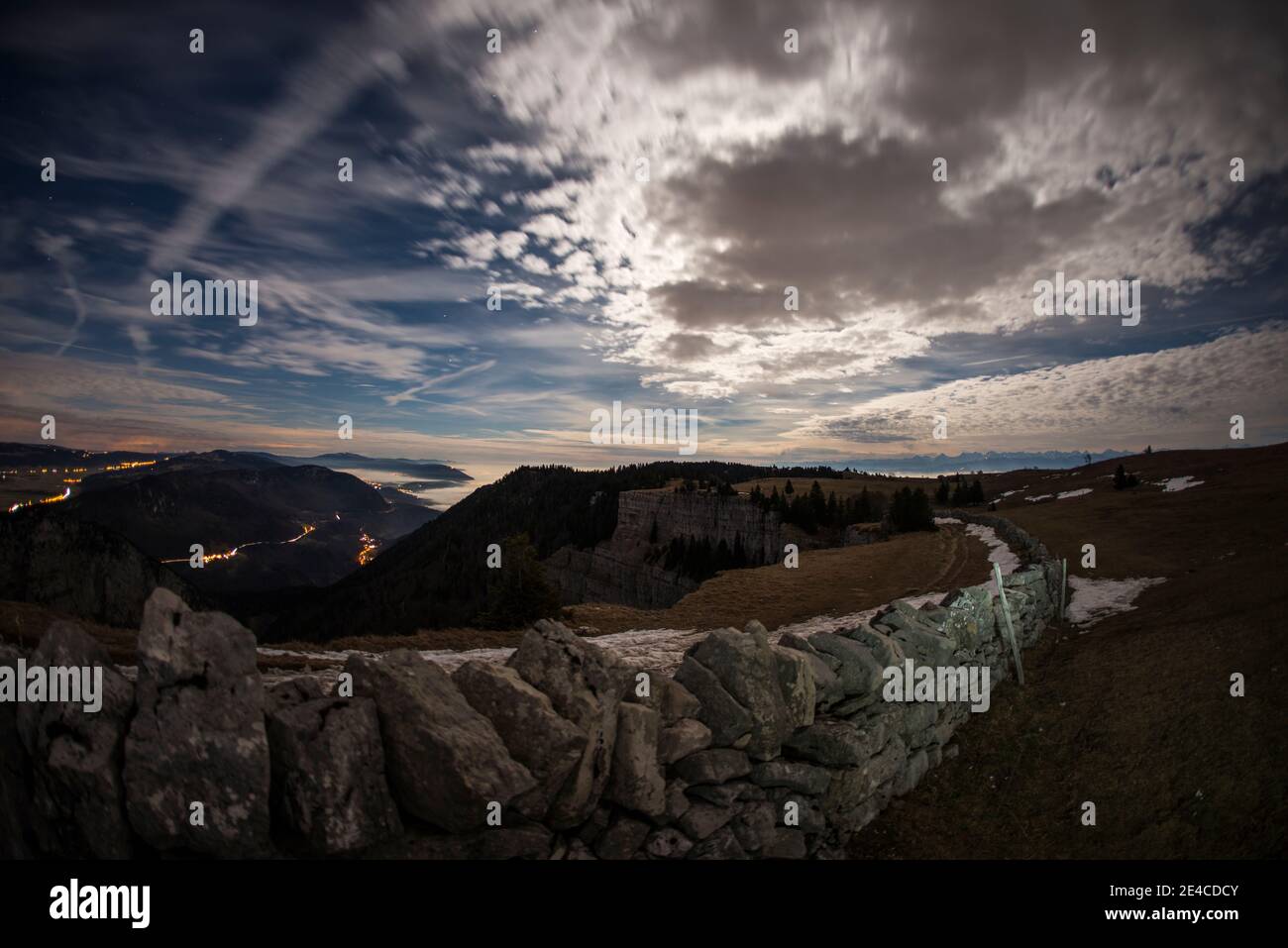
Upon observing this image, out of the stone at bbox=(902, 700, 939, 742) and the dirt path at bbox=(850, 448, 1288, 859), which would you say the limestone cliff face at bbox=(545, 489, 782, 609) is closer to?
the dirt path at bbox=(850, 448, 1288, 859)

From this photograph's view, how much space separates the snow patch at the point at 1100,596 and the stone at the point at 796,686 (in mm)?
17028

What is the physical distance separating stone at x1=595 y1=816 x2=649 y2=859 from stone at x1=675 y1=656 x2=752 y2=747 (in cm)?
156

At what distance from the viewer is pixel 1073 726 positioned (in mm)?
11617

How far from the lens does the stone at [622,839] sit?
20.2 feet

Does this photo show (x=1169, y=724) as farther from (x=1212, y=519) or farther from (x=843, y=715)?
(x=1212, y=519)

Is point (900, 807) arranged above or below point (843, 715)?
below

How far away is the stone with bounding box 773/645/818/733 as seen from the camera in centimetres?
805

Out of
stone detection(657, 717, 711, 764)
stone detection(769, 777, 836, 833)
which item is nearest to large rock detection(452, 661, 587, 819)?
stone detection(657, 717, 711, 764)

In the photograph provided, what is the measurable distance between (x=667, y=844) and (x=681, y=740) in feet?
4.01

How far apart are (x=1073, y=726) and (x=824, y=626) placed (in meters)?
10.4

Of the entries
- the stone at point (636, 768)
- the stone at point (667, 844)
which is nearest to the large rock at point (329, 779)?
the stone at point (636, 768)

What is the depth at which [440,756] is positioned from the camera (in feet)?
16.8

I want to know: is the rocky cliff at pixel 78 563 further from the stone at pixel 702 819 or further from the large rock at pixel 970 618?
the large rock at pixel 970 618
